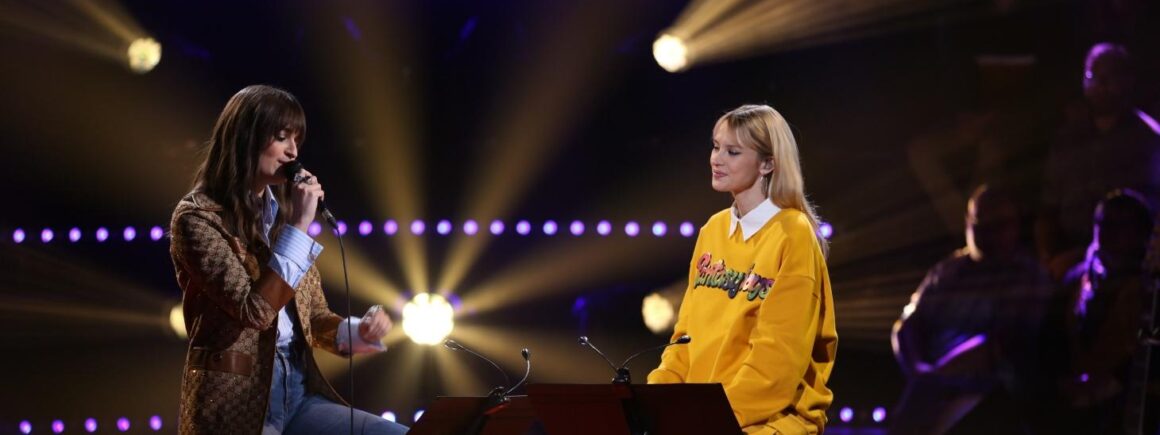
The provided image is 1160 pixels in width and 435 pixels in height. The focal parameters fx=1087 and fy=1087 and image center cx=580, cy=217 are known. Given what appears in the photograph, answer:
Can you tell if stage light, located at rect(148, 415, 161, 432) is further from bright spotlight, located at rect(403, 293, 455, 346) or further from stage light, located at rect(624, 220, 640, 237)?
stage light, located at rect(624, 220, 640, 237)

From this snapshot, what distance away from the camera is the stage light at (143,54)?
210 inches

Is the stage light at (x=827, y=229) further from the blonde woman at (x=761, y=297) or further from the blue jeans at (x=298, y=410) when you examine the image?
the blue jeans at (x=298, y=410)

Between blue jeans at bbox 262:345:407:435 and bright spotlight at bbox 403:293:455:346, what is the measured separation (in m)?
2.15

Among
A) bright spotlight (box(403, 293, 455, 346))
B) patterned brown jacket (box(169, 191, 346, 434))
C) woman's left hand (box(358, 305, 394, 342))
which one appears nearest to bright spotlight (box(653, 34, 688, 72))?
bright spotlight (box(403, 293, 455, 346))

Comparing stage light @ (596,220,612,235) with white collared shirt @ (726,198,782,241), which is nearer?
white collared shirt @ (726,198,782,241)

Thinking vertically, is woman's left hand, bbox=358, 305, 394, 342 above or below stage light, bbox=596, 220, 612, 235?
below

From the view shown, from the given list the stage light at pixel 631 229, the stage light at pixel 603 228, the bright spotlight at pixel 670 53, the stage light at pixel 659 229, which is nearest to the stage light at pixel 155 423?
the stage light at pixel 603 228

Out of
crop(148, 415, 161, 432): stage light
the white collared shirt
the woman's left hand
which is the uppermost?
crop(148, 415, 161, 432): stage light

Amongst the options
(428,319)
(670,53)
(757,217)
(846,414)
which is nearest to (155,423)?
(428,319)

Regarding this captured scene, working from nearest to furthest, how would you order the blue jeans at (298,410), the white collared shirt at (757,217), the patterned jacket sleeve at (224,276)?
the patterned jacket sleeve at (224,276) < the blue jeans at (298,410) < the white collared shirt at (757,217)

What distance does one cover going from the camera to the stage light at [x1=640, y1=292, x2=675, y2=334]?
5.31m

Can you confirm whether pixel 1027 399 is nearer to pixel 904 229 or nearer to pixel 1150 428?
pixel 1150 428

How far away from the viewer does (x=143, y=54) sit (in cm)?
535

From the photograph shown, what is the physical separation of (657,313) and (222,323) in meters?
2.92
